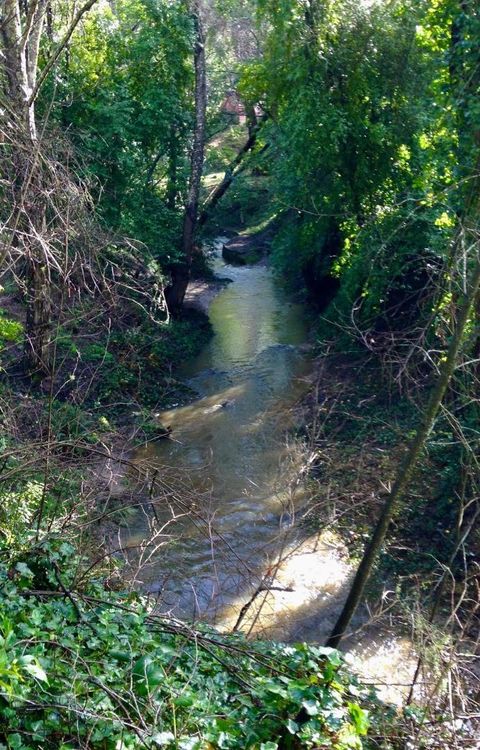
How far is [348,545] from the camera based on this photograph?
11164 millimetres

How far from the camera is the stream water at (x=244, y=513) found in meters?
8.74

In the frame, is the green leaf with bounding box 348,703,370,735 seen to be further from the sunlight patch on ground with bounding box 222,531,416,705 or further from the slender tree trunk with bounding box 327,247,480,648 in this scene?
the sunlight patch on ground with bounding box 222,531,416,705

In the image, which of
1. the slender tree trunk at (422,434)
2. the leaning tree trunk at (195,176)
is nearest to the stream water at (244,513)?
the slender tree trunk at (422,434)

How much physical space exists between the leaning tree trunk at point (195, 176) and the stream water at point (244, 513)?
1.74m

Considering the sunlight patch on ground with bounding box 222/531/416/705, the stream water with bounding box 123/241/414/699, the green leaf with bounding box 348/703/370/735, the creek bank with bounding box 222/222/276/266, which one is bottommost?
the sunlight patch on ground with bounding box 222/531/416/705

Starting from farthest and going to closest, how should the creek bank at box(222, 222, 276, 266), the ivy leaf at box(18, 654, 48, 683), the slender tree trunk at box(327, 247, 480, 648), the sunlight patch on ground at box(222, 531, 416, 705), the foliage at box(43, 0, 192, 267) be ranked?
1. the creek bank at box(222, 222, 276, 266)
2. the foliage at box(43, 0, 192, 267)
3. the sunlight patch on ground at box(222, 531, 416, 705)
4. the slender tree trunk at box(327, 247, 480, 648)
5. the ivy leaf at box(18, 654, 48, 683)

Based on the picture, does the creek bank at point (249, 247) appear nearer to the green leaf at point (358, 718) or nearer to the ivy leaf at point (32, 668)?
the green leaf at point (358, 718)

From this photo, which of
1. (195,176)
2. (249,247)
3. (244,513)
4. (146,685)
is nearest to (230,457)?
(244,513)

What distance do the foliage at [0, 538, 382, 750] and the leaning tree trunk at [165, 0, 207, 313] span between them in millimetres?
13105

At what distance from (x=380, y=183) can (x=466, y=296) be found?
1094 centimetres

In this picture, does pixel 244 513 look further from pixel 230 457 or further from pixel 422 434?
pixel 422 434

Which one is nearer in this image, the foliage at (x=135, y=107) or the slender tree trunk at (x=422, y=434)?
the slender tree trunk at (x=422, y=434)

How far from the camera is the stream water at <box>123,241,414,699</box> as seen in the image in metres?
8.74

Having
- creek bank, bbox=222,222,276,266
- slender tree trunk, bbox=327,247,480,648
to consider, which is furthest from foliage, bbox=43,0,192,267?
slender tree trunk, bbox=327,247,480,648
